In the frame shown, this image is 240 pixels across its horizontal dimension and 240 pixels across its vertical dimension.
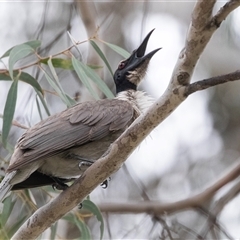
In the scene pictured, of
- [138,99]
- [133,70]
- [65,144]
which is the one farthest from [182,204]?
[65,144]

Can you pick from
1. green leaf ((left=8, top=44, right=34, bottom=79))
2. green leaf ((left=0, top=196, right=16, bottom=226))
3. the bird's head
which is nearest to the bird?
green leaf ((left=0, top=196, right=16, bottom=226))

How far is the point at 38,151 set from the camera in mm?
2893

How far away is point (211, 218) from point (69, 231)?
1331mm

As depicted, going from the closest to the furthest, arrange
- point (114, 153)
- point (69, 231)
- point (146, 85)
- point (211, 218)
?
point (114, 153) → point (211, 218) → point (69, 231) → point (146, 85)

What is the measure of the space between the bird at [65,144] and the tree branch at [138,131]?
281 millimetres

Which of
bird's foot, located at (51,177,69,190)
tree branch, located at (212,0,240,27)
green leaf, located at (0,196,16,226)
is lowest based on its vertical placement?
green leaf, located at (0,196,16,226)

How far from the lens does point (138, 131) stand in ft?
7.64

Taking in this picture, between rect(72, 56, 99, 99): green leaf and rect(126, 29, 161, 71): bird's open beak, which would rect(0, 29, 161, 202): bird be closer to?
rect(72, 56, 99, 99): green leaf

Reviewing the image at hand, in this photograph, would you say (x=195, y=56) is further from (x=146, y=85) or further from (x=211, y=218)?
(x=146, y=85)

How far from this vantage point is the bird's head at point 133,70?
3.73m

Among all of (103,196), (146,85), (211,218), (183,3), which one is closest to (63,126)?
(211,218)

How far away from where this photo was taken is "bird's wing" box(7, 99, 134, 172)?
115 inches

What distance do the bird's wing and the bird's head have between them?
0.43m

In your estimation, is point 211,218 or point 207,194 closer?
point 211,218
